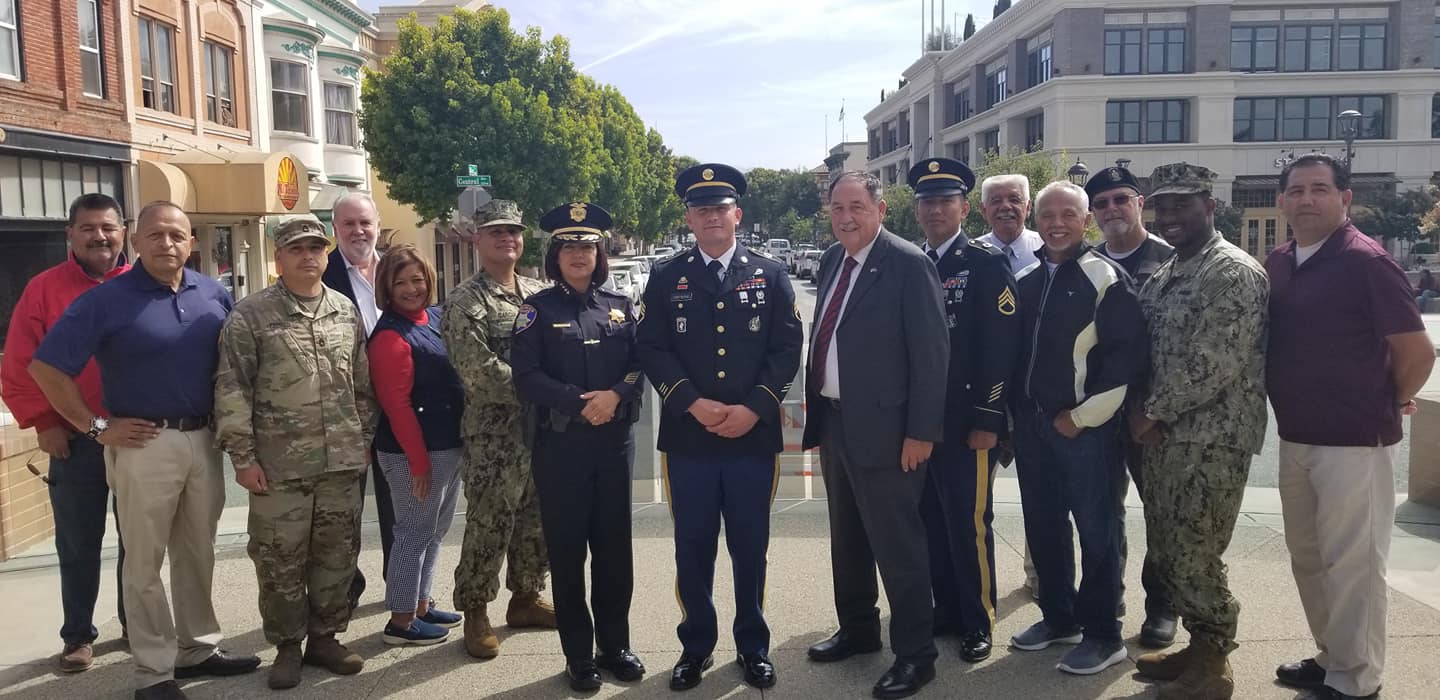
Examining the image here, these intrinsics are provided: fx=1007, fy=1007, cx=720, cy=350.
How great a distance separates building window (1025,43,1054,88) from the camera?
46625mm

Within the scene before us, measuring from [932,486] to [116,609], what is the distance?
13.9ft

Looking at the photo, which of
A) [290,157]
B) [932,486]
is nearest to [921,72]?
[290,157]

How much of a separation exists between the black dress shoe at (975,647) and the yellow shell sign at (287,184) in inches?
742

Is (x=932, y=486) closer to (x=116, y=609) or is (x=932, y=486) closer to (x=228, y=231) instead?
(x=116, y=609)

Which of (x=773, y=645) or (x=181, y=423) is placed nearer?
(x=181, y=423)

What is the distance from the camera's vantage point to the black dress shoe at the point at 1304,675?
→ 13.7ft

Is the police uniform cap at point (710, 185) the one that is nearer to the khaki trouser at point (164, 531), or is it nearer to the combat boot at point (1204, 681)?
the khaki trouser at point (164, 531)

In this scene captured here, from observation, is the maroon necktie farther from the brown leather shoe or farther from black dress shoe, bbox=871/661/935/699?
the brown leather shoe

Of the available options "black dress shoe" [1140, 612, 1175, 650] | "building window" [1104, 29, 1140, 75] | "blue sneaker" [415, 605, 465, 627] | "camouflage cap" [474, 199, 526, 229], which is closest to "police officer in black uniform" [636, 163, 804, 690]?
"camouflage cap" [474, 199, 526, 229]

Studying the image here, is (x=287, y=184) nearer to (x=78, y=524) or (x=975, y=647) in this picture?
(x=78, y=524)

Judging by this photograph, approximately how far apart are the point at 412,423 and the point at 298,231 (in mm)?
967

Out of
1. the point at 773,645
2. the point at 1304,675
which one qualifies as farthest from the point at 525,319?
the point at 1304,675

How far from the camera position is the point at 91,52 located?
1672 cm

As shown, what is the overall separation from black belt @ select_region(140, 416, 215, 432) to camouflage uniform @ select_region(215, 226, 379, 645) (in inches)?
5.0
